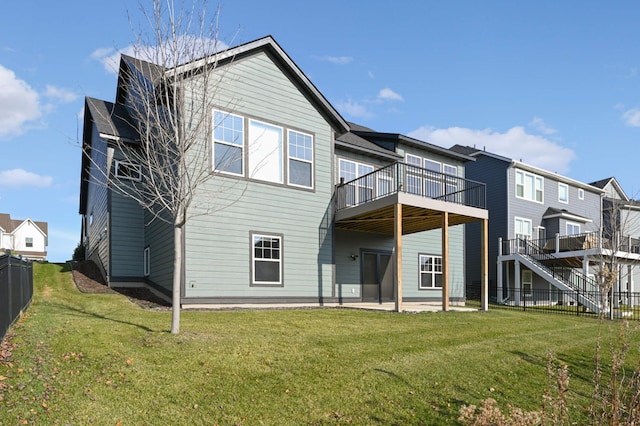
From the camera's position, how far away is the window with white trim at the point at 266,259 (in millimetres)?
13914

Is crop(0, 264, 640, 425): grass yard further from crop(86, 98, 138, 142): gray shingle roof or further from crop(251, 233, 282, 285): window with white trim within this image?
crop(86, 98, 138, 142): gray shingle roof

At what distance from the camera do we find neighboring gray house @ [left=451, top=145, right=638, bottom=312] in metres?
24.6

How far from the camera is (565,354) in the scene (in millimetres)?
9336

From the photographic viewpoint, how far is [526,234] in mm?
27312

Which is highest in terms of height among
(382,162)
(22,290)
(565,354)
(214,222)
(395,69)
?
(395,69)

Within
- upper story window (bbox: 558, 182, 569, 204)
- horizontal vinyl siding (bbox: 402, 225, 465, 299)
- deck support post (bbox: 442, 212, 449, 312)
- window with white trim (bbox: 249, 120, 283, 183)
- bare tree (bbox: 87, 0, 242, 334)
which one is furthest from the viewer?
upper story window (bbox: 558, 182, 569, 204)

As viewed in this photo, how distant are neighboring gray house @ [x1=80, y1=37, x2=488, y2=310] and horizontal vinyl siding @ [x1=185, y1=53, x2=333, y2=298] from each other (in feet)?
0.12

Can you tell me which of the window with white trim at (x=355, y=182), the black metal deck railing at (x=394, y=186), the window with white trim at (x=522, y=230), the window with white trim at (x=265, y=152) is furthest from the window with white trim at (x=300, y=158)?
the window with white trim at (x=522, y=230)

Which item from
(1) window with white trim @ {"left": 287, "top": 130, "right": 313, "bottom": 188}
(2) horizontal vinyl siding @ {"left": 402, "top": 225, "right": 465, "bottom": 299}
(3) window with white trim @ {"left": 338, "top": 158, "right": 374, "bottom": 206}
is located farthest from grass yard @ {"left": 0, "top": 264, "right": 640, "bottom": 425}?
(2) horizontal vinyl siding @ {"left": 402, "top": 225, "right": 465, "bottom": 299}

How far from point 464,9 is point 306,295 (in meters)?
10.0

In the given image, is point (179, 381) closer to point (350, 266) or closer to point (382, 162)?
point (350, 266)

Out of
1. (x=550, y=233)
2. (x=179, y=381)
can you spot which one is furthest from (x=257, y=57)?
(x=550, y=233)

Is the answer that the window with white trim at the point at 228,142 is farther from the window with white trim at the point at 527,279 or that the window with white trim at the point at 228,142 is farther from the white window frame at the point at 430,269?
the window with white trim at the point at 527,279

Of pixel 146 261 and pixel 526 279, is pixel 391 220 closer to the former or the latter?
pixel 146 261
